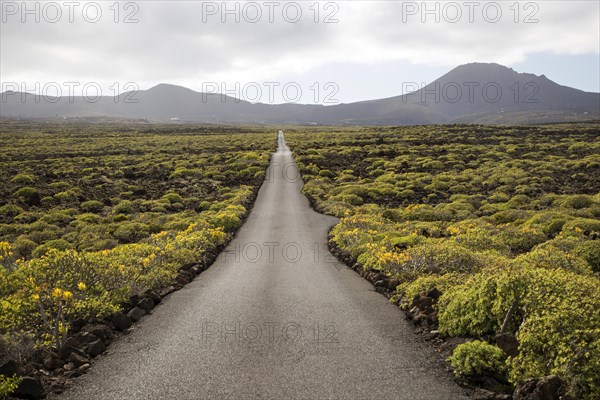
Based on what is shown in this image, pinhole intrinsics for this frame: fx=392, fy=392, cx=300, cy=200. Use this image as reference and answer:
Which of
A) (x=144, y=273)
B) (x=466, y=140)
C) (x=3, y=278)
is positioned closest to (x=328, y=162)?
(x=466, y=140)

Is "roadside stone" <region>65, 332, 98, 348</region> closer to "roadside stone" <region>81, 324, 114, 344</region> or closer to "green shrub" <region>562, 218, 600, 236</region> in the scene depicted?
"roadside stone" <region>81, 324, 114, 344</region>

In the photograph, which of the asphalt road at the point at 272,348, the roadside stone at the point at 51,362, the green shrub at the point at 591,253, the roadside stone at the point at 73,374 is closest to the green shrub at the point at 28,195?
the asphalt road at the point at 272,348

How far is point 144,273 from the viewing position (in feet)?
51.1

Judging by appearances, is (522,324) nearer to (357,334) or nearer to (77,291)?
(357,334)

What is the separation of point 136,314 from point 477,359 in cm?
968

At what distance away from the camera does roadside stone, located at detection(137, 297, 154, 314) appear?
41.8 ft

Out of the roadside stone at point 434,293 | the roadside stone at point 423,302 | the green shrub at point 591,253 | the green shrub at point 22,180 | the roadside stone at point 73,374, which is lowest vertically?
the roadside stone at point 73,374

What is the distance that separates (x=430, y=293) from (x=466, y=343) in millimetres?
3444

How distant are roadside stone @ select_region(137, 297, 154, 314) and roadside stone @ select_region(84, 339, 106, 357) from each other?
103 inches

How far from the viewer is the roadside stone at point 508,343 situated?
8439mm

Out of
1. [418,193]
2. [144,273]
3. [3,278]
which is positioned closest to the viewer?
[3,278]

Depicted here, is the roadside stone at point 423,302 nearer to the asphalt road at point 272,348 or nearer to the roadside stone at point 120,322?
the asphalt road at point 272,348

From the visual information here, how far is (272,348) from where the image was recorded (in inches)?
390

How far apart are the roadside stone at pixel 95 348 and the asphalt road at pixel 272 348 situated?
24 centimetres
